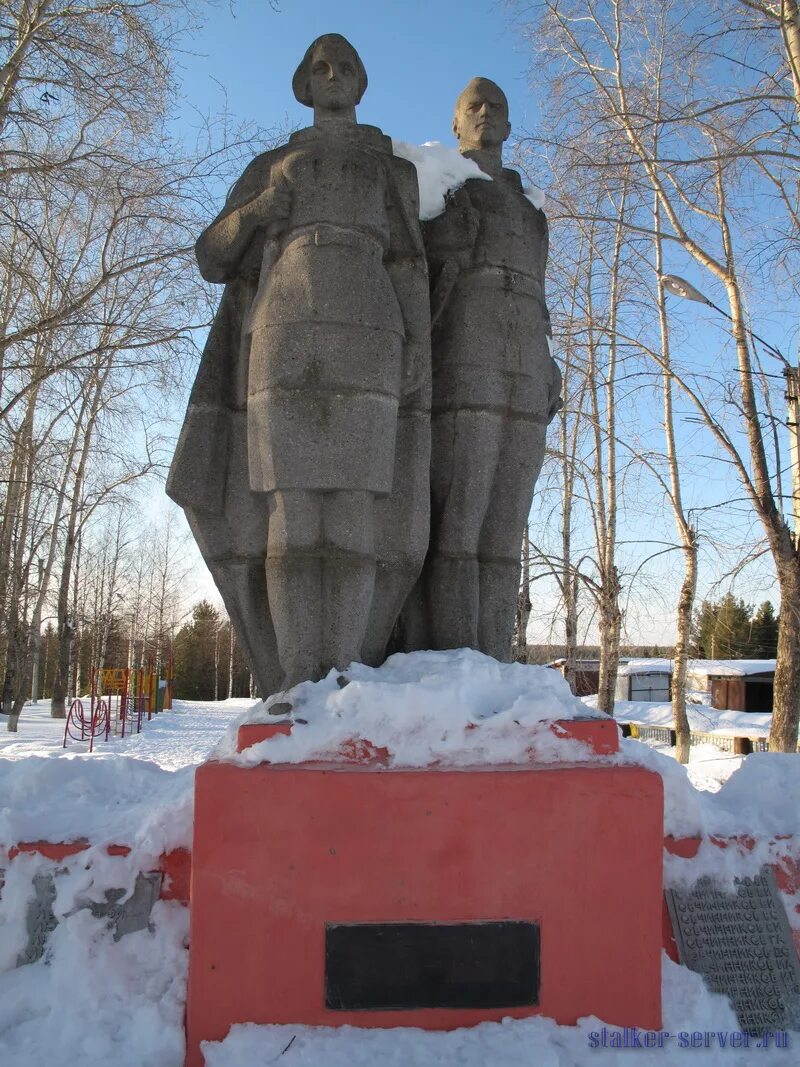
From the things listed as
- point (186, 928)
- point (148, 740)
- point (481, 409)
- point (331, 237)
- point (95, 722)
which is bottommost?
point (148, 740)

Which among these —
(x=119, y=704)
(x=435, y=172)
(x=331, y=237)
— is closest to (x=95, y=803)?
(x=331, y=237)

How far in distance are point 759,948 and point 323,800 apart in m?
1.47

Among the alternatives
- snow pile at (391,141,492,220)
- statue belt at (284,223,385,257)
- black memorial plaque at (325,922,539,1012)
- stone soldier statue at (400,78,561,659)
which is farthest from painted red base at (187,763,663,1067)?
snow pile at (391,141,492,220)

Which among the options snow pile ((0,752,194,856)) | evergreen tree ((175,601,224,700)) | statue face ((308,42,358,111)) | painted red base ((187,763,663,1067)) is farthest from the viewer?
evergreen tree ((175,601,224,700))

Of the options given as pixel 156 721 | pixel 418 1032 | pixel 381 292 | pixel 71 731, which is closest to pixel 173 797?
pixel 418 1032

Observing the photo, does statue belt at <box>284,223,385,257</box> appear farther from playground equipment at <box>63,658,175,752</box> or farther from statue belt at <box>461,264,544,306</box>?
playground equipment at <box>63,658,175,752</box>

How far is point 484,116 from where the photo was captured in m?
3.72

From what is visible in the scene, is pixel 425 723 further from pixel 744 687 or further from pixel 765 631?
pixel 765 631

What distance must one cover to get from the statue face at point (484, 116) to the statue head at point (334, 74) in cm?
63

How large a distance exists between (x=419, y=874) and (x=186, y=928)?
2.64 feet

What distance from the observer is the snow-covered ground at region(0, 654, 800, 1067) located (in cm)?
210

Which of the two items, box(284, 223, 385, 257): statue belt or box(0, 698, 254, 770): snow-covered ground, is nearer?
box(284, 223, 385, 257): statue belt

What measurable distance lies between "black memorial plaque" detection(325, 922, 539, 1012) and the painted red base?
0.08ft

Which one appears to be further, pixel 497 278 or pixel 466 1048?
pixel 497 278
